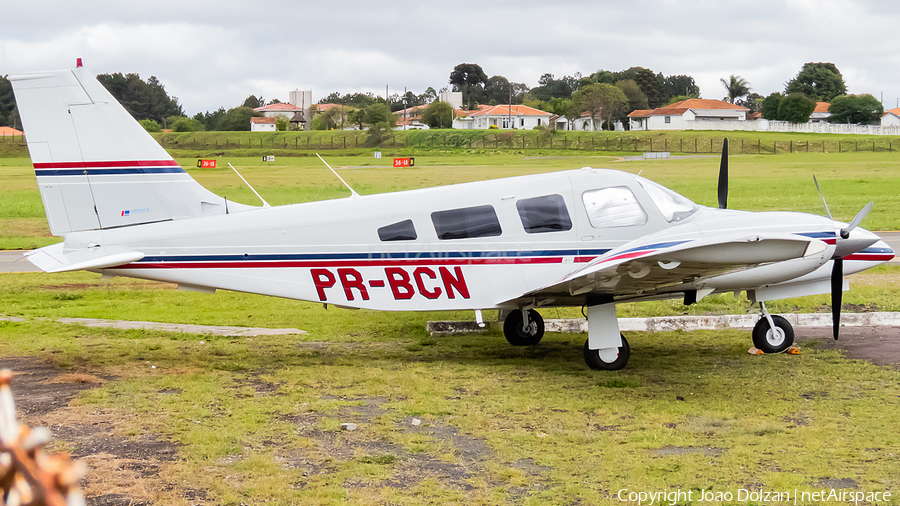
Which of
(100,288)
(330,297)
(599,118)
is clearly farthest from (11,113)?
(330,297)

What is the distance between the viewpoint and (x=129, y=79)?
446 ft

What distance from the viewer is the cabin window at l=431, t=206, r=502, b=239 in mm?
10352

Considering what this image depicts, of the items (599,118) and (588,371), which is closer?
(588,371)

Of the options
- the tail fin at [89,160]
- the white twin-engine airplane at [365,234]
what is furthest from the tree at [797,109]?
the tail fin at [89,160]

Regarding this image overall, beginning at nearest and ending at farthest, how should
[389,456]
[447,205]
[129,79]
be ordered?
[389,456] < [447,205] < [129,79]

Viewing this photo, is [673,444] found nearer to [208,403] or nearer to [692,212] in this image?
[692,212]

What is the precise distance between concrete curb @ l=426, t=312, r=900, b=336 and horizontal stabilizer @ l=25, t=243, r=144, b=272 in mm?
5149

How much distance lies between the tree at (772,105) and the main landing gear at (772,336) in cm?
13296

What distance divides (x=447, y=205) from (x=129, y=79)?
14141cm

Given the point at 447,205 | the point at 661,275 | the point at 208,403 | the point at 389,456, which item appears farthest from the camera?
the point at 447,205

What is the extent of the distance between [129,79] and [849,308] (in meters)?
142

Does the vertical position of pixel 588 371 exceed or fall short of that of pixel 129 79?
it falls short

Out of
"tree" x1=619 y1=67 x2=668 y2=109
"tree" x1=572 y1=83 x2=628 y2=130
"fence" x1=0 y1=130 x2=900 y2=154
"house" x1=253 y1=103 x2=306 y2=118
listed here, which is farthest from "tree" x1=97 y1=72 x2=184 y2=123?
"tree" x1=619 y1=67 x2=668 y2=109

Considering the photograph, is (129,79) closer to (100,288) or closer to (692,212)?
(100,288)
